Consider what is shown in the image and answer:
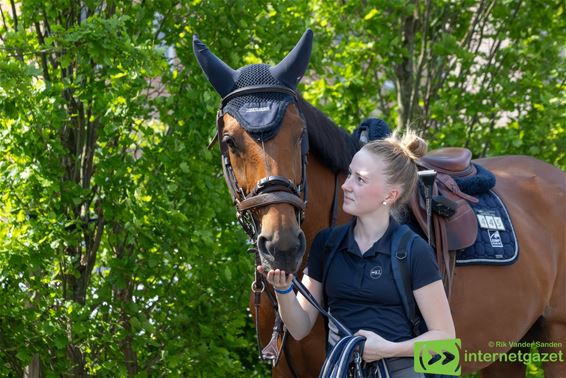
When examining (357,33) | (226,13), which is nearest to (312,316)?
(226,13)

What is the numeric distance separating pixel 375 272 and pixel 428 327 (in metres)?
0.27

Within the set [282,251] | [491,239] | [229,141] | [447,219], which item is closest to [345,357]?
[282,251]

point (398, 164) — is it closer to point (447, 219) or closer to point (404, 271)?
point (404, 271)

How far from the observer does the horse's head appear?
3416 mm

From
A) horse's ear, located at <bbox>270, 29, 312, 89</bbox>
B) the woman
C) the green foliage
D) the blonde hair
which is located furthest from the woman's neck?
the green foliage

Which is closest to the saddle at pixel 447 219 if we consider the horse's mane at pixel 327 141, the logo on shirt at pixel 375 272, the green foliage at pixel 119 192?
the horse's mane at pixel 327 141

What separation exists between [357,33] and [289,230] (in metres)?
4.56

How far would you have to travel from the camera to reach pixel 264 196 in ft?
11.3

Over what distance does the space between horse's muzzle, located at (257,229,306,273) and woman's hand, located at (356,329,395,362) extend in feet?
1.33

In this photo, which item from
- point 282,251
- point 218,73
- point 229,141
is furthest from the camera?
point 218,73

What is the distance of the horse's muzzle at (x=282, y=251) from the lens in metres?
3.37

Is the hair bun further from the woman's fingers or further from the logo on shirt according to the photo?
the woman's fingers

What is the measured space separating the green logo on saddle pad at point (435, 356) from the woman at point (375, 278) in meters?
0.02

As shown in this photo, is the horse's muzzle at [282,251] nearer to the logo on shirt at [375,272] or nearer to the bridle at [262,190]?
the bridle at [262,190]
